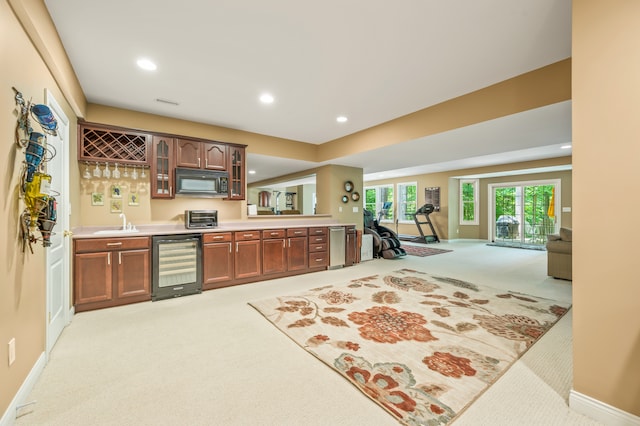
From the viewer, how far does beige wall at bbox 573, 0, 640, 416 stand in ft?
4.72

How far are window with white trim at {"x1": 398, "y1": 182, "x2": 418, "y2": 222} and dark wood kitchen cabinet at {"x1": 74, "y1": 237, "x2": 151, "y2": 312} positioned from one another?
9.02m

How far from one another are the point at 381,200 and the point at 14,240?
37.1 ft

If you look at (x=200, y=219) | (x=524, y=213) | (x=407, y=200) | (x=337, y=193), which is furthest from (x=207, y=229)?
(x=524, y=213)

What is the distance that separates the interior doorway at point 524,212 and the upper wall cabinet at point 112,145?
10135 mm

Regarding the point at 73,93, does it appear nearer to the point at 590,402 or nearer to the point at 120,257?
the point at 120,257

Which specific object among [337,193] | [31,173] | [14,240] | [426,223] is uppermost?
[337,193]

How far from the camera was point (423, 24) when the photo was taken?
212 centimetres

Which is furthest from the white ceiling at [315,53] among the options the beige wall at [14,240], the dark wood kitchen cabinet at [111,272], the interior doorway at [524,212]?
the interior doorway at [524,212]

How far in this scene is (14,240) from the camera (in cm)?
161

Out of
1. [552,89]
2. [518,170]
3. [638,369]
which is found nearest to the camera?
[638,369]

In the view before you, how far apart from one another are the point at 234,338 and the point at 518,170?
29.0ft

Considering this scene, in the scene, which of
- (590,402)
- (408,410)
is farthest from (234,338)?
(590,402)

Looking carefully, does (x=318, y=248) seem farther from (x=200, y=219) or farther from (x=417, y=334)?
(x=417, y=334)

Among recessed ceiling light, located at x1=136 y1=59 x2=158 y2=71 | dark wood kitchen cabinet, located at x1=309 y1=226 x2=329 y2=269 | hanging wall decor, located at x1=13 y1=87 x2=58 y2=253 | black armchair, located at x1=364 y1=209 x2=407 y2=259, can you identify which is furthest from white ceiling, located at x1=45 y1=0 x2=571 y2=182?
black armchair, located at x1=364 y1=209 x2=407 y2=259
